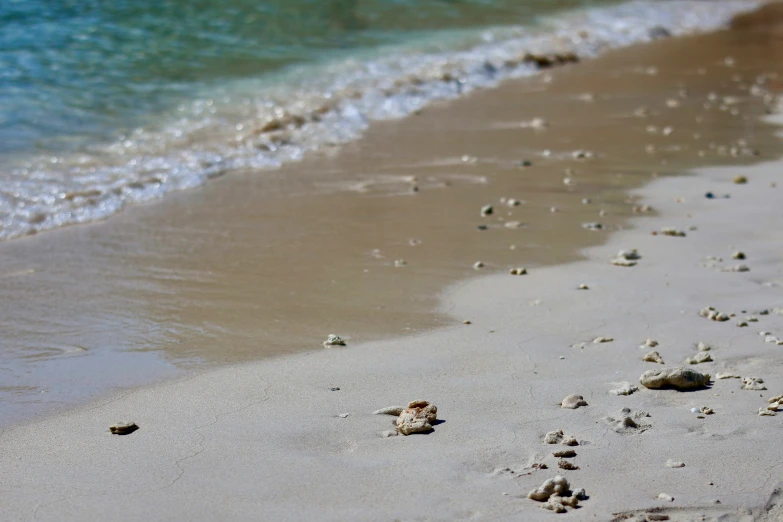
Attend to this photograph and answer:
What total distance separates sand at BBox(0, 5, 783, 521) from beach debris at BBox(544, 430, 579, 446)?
4cm

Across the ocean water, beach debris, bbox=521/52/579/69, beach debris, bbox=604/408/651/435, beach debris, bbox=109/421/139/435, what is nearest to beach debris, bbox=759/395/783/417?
beach debris, bbox=604/408/651/435

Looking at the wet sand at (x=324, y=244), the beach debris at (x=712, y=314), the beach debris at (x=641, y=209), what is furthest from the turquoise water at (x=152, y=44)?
the beach debris at (x=712, y=314)

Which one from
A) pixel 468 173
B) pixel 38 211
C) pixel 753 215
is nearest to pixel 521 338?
pixel 753 215

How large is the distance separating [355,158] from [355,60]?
14.4 feet

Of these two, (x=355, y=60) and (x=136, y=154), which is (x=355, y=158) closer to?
(x=136, y=154)

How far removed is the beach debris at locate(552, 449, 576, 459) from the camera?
8.56 feet

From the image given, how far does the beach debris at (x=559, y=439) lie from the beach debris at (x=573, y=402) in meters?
0.21

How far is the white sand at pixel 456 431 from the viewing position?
243 cm

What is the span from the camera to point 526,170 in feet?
20.2

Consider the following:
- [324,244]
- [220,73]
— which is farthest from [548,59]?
[324,244]

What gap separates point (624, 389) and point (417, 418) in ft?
2.39

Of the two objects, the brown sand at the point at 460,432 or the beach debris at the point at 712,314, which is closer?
the brown sand at the point at 460,432

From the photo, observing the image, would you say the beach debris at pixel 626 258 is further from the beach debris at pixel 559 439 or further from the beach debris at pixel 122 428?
the beach debris at pixel 122 428

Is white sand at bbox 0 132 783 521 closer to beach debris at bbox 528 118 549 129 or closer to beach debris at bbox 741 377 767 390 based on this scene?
beach debris at bbox 741 377 767 390
